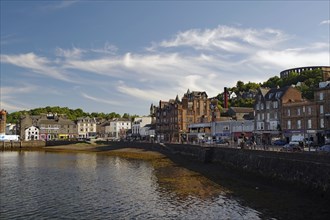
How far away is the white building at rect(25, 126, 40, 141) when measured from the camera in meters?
161

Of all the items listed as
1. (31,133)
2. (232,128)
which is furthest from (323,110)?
(31,133)

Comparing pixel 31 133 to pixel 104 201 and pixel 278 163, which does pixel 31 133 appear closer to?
pixel 104 201

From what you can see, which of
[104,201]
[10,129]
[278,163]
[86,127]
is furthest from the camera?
[10,129]

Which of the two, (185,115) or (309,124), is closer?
(309,124)

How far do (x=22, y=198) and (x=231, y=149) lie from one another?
33.1 m

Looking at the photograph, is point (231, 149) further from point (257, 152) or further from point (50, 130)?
point (50, 130)

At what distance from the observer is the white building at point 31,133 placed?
161 meters

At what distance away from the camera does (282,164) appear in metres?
40.0

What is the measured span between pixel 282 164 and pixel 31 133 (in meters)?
143

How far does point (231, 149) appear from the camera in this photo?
56.6 m

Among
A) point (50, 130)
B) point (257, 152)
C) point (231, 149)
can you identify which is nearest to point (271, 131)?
point (231, 149)

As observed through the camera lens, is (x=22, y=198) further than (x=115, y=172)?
No

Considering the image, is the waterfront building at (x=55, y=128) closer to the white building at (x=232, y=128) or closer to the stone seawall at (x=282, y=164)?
the white building at (x=232, y=128)

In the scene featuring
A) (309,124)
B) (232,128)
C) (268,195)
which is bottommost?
(268,195)
